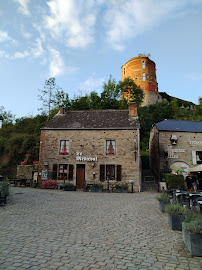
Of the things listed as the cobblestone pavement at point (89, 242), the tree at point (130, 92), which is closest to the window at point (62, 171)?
the cobblestone pavement at point (89, 242)

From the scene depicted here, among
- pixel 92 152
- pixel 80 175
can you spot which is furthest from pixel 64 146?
pixel 80 175

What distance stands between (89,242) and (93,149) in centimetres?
1287

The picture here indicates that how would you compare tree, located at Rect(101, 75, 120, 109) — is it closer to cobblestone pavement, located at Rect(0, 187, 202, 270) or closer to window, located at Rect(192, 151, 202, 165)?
window, located at Rect(192, 151, 202, 165)

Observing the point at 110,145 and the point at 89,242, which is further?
the point at 110,145

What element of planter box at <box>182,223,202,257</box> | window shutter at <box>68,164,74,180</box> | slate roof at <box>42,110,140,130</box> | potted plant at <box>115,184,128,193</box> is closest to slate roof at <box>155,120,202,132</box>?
slate roof at <box>42,110,140,130</box>

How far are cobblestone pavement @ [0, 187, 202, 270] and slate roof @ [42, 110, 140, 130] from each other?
11.2 meters

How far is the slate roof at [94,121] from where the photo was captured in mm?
17812

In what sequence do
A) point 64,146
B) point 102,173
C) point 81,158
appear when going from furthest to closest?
point 64,146
point 81,158
point 102,173

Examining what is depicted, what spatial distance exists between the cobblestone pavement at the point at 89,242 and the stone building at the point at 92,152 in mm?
9451

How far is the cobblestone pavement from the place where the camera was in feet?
11.3

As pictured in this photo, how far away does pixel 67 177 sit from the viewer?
1719 centimetres

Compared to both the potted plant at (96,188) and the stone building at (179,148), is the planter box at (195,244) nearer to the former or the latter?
the potted plant at (96,188)

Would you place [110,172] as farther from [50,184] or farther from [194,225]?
[194,225]

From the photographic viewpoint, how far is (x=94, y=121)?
61.8ft
